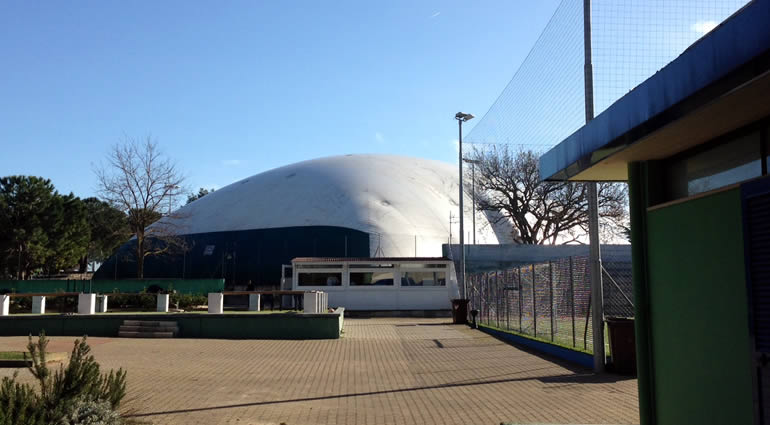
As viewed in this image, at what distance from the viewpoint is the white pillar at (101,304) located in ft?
74.0

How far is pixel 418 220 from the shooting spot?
4497 centimetres

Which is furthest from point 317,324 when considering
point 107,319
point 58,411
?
point 58,411

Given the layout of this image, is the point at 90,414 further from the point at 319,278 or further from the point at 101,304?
the point at 319,278

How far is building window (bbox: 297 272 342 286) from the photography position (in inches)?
1284

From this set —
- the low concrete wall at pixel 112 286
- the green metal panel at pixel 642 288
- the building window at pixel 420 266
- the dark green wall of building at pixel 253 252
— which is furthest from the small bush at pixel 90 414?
the dark green wall of building at pixel 253 252

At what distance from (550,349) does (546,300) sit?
2.89 meters

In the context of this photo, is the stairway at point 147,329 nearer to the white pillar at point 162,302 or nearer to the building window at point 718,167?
the white pillar at point 162,302

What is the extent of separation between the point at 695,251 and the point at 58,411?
6017 millimetres

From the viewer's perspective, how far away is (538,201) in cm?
4288

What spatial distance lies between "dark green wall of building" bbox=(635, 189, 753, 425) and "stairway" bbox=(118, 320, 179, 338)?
16309mm

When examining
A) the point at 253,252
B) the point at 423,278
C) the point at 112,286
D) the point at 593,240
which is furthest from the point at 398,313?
the point at 593,240

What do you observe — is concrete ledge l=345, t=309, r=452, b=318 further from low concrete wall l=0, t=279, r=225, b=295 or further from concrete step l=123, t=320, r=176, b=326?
concrete step l=123, t=320, r=176, b=326

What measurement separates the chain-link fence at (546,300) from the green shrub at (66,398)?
9671 mm

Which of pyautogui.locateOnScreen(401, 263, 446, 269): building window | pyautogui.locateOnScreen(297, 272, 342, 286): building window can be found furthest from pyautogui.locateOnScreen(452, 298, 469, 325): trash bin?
pyautogui.locateOnScreen(297, 272, 342, 286): building window
